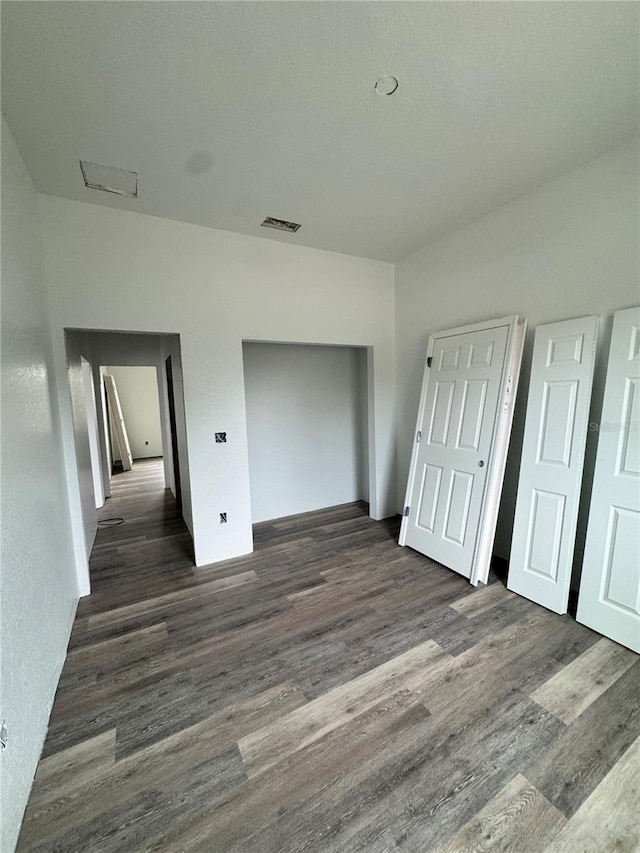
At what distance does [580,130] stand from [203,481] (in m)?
3.54

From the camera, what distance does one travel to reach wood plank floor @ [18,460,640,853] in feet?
3.94

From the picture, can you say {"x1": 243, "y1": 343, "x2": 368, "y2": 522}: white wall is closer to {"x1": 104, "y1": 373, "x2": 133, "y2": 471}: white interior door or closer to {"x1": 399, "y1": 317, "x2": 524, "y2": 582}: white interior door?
{"x1": 399, "y1": 317, "x2": 524, "y2": 582}: white interior door

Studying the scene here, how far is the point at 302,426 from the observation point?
13.9 feet

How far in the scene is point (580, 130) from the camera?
1.94 m

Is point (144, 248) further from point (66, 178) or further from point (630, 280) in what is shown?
point (630, 280)

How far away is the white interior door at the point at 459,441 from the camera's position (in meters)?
2.63

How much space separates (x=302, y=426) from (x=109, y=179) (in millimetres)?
2860

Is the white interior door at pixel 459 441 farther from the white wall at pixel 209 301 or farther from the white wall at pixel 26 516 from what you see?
the white wall at pixel 26 516

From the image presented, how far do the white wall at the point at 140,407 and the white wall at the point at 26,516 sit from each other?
6650 millimetres

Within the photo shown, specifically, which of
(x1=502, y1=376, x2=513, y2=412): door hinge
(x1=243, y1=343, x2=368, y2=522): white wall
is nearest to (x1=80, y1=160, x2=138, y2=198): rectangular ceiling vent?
(x1=243, y1=343, x2=368, y2=522): white wall

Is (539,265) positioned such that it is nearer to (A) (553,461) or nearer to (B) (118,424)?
(A) (553,461)

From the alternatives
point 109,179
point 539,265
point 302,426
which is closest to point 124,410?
point 302,426

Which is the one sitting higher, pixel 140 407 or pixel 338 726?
pixel 140 407

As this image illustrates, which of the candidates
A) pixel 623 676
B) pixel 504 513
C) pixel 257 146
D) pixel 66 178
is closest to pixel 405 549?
pixel 504 513
